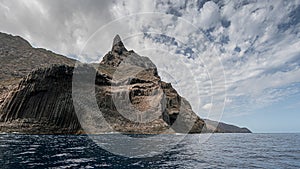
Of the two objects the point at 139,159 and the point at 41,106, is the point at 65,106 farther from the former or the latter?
the point at 139,159

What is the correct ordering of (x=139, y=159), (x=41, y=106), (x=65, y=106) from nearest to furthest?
1. (x=139, y=159)
2. (x=41, y=106)
3. (x=65, y=106)

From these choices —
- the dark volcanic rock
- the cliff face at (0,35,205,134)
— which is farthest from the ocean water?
the cliff face at (0,35,205,134)

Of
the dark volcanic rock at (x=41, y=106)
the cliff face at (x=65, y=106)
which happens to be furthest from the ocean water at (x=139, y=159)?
the cliff face at (x=65, y=106)

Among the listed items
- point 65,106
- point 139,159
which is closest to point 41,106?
point 65,106

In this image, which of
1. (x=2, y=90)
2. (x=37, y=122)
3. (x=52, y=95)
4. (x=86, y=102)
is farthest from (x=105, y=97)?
(x=2, y=90)

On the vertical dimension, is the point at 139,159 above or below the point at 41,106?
below

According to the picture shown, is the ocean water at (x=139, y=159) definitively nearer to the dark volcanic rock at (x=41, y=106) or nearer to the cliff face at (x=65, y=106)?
the dark volcanic rock at (x=41, y=106)

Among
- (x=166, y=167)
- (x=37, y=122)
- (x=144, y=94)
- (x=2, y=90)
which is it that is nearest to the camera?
(x=166, y=167)

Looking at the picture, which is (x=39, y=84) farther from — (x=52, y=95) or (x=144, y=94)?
(x=144, y=94)

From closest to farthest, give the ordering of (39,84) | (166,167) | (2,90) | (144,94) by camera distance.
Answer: (166,167) < (39,84) < (2,90) < (144,94)

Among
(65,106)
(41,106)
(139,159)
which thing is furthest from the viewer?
(65,106)

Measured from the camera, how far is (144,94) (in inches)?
6929

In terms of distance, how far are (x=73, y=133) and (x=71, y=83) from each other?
115ft

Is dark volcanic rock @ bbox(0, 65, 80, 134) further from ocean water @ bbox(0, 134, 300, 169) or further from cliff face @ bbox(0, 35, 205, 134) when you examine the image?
ocean water @ bbox(0, 134, 300, 169)
